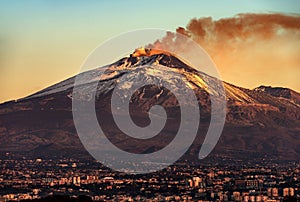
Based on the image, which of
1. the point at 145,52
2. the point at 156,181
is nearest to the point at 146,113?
the point at 145,52

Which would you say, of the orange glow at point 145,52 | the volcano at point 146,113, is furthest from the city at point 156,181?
the orange glow at point 145,52

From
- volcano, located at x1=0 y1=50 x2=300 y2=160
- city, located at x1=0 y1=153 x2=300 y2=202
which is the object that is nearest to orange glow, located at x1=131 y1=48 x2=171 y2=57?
volcano, located at x1=0 y1=50 x2=300 y2=160

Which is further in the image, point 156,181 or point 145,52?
point 145,52

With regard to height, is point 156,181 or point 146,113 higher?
point 146,113

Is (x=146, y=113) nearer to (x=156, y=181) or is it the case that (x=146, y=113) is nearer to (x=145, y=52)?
(x=145, y=52)

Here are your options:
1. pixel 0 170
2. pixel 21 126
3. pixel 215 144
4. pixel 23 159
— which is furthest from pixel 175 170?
pixel 21 126

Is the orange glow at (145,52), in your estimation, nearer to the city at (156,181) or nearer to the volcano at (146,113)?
the volcano at (146,113)

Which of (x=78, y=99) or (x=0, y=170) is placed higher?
(x=78, y=99)

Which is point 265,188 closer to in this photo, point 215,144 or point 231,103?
point 215,144
